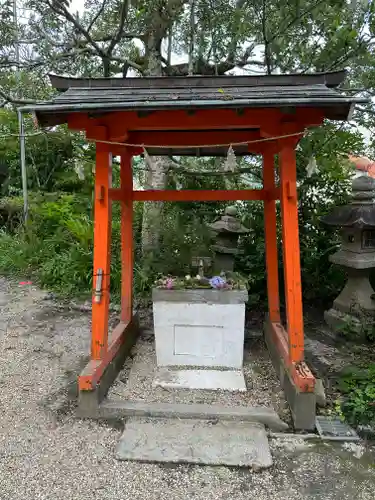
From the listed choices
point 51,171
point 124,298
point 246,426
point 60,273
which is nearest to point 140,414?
point 246,426

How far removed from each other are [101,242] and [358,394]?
2.36m

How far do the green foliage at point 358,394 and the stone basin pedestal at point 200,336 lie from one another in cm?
85

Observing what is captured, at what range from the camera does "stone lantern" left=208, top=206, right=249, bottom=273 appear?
470 cm

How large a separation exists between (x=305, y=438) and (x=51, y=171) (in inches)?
353

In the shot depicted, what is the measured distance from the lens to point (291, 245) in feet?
10.2

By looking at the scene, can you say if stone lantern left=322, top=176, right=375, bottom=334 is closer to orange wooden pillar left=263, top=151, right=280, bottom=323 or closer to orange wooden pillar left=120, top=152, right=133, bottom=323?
orange wooden pillar left=263, top=151, right=280, bottom=323

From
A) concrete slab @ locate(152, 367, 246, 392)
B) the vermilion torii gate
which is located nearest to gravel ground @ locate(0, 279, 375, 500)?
the vermilion torii gate

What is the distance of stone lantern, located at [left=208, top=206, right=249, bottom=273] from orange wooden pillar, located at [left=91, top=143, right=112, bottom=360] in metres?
1.76

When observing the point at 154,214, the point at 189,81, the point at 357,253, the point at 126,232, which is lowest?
the point at 357,253

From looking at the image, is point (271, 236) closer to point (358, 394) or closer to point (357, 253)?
point (357, 253)

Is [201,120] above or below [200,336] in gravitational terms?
above

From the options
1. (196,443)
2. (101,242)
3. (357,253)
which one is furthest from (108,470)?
(357,253)

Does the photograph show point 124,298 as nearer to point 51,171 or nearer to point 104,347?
point 104,347

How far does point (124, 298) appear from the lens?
4477 mm
